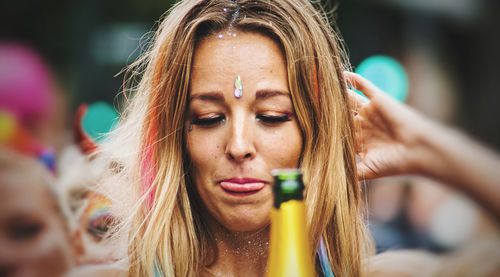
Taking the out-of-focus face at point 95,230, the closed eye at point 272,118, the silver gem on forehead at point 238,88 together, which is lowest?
the out-of-focus face at point 95,230

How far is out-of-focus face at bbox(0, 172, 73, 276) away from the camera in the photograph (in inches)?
49.2

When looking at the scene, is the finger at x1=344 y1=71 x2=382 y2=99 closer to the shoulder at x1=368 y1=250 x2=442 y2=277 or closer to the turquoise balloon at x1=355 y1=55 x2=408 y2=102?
the turquoise balloon at x1=355 y1=55 x2=408 y2=102

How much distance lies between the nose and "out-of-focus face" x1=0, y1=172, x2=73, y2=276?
0.62 meters

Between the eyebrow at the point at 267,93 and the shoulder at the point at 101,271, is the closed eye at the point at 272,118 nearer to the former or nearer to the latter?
the eyebrow at the point at 267,93

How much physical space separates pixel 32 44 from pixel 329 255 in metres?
1.08

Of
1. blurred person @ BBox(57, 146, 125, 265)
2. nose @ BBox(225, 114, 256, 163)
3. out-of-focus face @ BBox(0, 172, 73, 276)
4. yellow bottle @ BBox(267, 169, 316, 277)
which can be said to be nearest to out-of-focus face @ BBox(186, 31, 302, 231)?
nose @ BBox(225, 114, 256, 163)

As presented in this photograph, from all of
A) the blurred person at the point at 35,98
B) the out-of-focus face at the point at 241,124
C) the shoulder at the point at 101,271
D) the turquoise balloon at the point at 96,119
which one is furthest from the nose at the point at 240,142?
the blurred person at the point at 35,98

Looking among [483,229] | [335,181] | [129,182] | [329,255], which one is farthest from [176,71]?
[483,229]

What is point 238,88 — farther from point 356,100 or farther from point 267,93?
point 356,100

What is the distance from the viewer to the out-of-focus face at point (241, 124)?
97 centimetres

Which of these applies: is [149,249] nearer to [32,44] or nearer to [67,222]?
[67,222]

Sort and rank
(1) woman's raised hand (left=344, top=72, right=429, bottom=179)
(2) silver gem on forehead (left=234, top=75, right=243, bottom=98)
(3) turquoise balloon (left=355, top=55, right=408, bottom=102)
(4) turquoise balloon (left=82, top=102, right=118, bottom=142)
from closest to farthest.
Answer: (2) silver gem on forehead (left=234, top=75, right=243, bottom=98)
(1) woman's raised hand (left=344, top=72, right=429, bottom=179)
(3) turquoise balloon (left=355, top=55, right=408, bottom=102)
(4) turquoise balloon (left=82, top=102, right=118, bottom=142)

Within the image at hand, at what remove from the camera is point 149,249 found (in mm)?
1064

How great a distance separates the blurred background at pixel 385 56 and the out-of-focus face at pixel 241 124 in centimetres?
27
